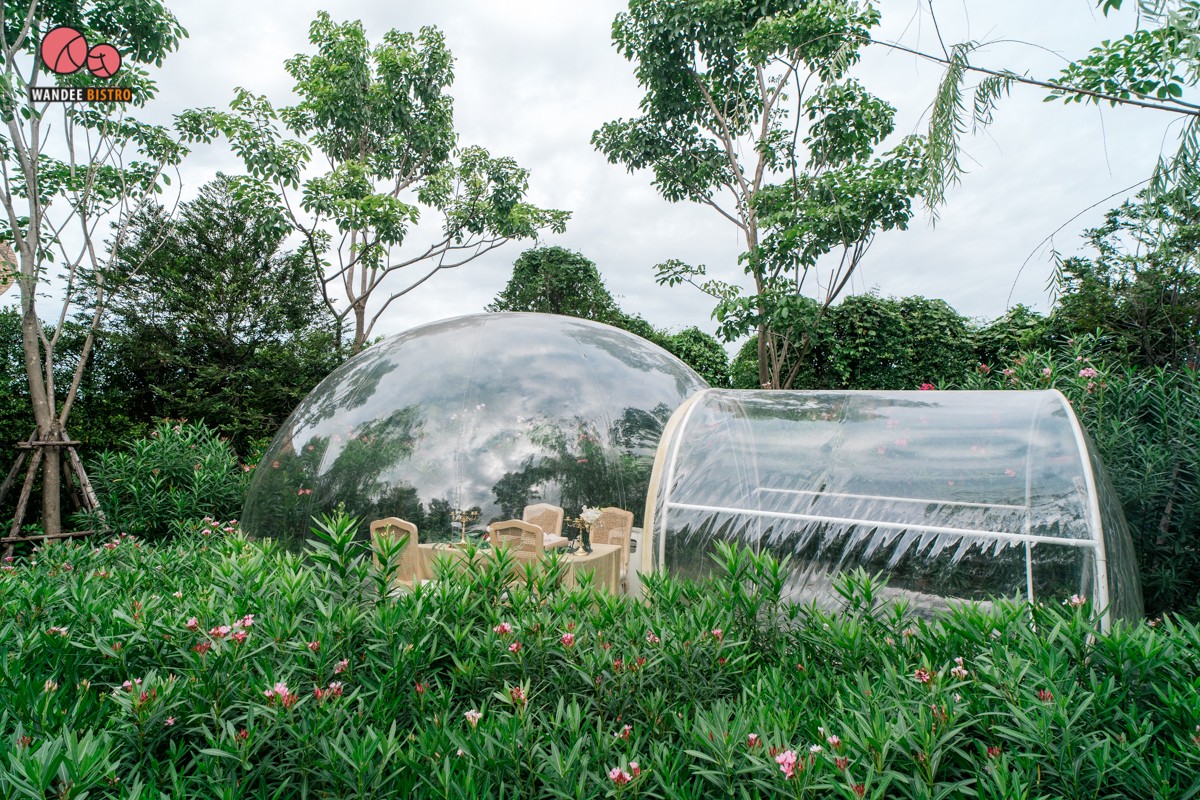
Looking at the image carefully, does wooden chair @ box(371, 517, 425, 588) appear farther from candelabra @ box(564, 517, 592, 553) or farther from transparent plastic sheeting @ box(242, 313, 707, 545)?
candelabra @ box(564, 517, 592, 553)

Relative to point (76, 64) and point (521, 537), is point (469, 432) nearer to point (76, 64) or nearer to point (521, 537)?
point (521, 537)

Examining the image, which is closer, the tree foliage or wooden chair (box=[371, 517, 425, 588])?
wooden chair (box=[371, 517, 425, 588])

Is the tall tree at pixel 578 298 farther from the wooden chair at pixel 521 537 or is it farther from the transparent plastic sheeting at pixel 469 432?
the wooden chair at pixel 521 537

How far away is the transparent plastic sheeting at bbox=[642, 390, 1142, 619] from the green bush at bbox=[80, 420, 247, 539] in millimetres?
6644

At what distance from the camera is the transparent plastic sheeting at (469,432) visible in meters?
6.02

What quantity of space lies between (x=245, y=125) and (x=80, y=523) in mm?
7970

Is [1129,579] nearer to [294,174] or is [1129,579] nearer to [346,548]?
[346,548]

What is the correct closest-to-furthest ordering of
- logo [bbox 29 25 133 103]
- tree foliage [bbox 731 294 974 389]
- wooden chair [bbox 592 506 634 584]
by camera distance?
wooden chair [bbox 592 506 634 584], logo [bbox 29 25 133 103], tree foliage [bbox 731 294 974 389]

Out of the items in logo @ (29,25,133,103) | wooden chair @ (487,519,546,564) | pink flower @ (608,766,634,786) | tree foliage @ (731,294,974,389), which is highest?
logo @ (29,25,133,103)

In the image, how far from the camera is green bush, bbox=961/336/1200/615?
592 centimetres

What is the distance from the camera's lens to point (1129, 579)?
14.0ft

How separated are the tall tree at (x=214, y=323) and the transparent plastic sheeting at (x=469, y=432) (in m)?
5.35

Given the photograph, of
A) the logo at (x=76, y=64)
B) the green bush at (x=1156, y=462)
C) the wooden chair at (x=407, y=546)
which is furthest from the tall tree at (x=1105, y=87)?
the logo at (x=76, y=64)

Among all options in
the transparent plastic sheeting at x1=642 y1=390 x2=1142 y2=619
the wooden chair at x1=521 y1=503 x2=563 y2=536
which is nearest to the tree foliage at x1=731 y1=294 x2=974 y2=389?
the transparent plastic sheeting at x1=642 y1=390 x2=1142 y2=619
